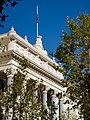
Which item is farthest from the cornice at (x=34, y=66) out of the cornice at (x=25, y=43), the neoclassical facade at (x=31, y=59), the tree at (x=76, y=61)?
the tree at (x=76, y=61)

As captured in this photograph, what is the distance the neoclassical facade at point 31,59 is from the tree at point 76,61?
1502 centimetres

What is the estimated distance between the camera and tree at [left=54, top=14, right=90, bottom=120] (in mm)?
25922

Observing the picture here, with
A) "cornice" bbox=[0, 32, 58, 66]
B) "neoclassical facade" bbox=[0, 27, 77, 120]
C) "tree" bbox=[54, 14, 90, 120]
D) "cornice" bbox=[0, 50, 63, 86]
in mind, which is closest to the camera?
"tree" bbox=[54, 14, 90, 120]

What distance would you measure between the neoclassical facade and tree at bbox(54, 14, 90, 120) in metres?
15.0

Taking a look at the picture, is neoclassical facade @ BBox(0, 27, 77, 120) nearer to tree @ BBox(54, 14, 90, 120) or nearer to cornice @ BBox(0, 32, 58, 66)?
cornice @ BBox(0, 32, 58, 66)

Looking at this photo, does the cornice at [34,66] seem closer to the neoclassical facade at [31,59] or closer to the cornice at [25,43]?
the neoclassical facade at [31,59]

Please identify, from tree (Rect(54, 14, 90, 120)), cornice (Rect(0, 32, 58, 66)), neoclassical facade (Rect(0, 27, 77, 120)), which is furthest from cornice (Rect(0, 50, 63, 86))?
tree (Rect(54, 14, 90, 120))

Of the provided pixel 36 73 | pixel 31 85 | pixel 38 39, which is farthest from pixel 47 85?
pixel 31 85

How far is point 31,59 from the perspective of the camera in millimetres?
52406

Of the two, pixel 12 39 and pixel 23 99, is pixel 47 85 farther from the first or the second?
pixel 23 99

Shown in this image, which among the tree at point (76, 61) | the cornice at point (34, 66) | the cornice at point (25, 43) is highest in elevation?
the cornice at point (25, 43)

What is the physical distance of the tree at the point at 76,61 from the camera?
2592 centimetres

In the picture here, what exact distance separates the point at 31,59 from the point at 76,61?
85.0 feet

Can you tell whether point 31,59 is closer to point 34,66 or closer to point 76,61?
point 34,66
